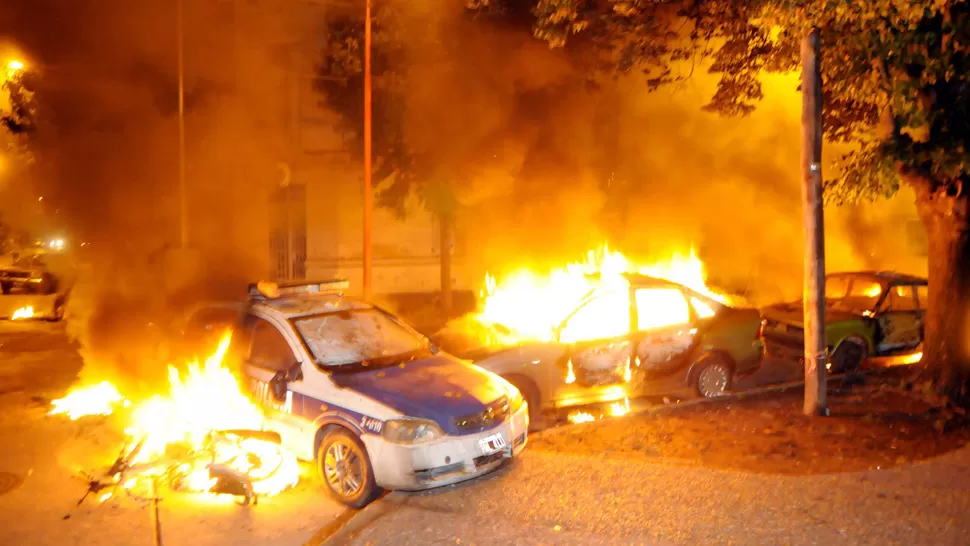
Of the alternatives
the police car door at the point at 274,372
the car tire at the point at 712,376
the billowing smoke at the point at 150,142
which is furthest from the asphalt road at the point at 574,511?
the billowing smoke at the point at 150,142

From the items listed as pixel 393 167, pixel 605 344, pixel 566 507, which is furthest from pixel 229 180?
pixel 566 507

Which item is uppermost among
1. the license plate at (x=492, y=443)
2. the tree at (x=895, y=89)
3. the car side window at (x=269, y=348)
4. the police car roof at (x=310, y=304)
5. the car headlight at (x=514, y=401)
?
the tree at (x=895, y=89)

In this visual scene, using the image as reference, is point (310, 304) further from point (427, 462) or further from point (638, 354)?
point (638, 354)

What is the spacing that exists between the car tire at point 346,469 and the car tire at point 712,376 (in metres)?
4.03

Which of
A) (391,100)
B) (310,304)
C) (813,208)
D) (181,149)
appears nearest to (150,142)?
(181,149)

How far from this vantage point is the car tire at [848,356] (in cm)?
988

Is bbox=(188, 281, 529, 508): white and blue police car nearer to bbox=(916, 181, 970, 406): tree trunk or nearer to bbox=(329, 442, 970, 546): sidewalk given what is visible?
bbox=(329, 442, 970, 546): sidewalk

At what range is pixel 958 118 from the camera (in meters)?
7.00

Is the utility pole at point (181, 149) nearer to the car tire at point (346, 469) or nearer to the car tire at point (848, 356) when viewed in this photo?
the car tire at point (346, 469)

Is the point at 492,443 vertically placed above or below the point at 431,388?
below

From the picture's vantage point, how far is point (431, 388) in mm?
5562

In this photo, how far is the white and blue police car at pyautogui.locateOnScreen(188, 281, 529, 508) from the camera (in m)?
5.20

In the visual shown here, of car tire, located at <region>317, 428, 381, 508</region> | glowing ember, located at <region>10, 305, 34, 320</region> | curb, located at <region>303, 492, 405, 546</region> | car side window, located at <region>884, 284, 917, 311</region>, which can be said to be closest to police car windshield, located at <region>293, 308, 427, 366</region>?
car tire, located at <region>317, 428, 381, 508</region>

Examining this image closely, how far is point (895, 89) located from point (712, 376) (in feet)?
10.7
